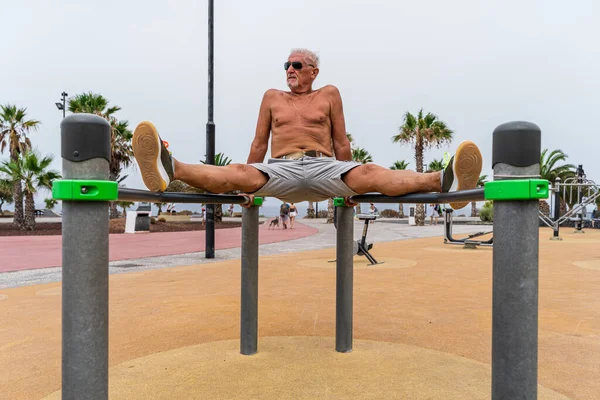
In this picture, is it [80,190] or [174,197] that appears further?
[174,197]

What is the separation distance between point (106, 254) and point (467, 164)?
55.5 inches

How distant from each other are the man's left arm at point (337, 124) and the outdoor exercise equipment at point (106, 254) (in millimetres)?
1425

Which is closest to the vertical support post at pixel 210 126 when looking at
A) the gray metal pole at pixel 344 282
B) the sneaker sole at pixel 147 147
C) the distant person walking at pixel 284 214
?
the gray metal pole at pixel 344 282

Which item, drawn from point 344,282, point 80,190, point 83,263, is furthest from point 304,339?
point 80,190

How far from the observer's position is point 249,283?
3.18 m

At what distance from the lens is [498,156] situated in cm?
140

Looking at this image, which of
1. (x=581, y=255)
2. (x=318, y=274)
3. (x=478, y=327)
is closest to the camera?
(x=478, y=327)

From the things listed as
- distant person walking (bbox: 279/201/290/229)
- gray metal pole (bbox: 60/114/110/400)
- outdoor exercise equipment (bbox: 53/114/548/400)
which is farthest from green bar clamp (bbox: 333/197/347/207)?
distant person walking (bbox: 279/201/290/229)

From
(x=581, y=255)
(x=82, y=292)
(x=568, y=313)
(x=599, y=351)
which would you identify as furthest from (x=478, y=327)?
(x=581, y=255)

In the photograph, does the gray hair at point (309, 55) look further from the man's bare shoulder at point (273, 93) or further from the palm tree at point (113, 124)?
the palm tree at point (113, 124)

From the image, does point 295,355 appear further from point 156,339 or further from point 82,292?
point 82,292

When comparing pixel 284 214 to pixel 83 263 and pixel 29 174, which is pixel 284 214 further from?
pixel 83 263

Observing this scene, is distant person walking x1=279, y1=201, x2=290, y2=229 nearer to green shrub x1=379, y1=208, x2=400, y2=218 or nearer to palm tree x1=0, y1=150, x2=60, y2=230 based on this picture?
palm tree x1=0, y1=150, x2=60, y2=230

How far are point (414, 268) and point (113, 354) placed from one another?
547 cm
